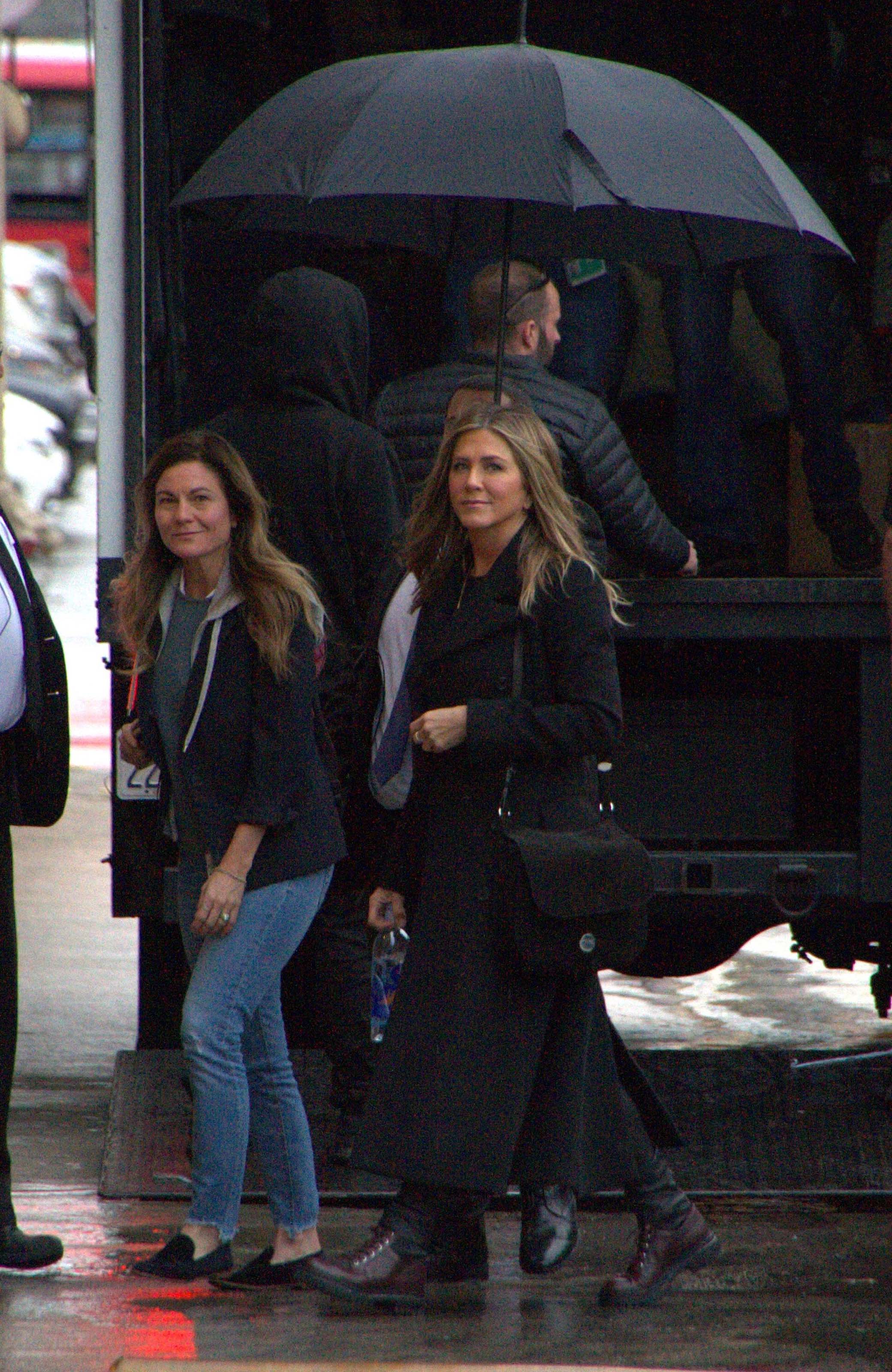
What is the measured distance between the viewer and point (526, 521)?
Answer: 444 cm

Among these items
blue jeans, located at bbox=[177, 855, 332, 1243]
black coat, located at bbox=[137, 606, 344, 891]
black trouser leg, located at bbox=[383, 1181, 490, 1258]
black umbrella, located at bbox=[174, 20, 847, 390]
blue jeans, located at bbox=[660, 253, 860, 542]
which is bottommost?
black trouser leg, located at bbox=[383, 1181, 490, 1258]

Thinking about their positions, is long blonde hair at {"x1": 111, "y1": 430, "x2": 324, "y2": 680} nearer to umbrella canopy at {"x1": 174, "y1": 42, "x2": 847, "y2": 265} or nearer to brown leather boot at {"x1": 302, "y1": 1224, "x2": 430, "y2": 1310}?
umbrella canopy at {"x1": 174, "y1": 42, "x2": 847, "y2": 265}

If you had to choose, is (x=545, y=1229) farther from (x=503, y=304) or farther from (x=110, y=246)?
(x=110, y=246)

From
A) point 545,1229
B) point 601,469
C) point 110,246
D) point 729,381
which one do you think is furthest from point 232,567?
point 729,381

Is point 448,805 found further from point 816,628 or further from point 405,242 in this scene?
point 405,242

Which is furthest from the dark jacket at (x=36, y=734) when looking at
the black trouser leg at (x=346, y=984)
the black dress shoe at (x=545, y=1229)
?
the black dress shoe at (x=545, y=1229)

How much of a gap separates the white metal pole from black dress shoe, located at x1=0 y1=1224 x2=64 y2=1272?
157 cm

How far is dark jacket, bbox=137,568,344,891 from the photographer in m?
4.34

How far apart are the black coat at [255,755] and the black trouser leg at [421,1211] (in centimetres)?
63

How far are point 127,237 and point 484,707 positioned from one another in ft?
5.49

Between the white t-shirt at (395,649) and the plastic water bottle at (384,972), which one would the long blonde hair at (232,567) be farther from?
the plastic water bottle at (384,972)

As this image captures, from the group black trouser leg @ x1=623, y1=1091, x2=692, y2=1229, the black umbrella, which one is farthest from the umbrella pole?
black trouser leg @ x1=623, y1=1091, x2=692, y2=1229

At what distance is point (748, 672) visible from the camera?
5.45m

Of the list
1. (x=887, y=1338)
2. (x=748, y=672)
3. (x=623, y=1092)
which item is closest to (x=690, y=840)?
(x=748, y=672)
